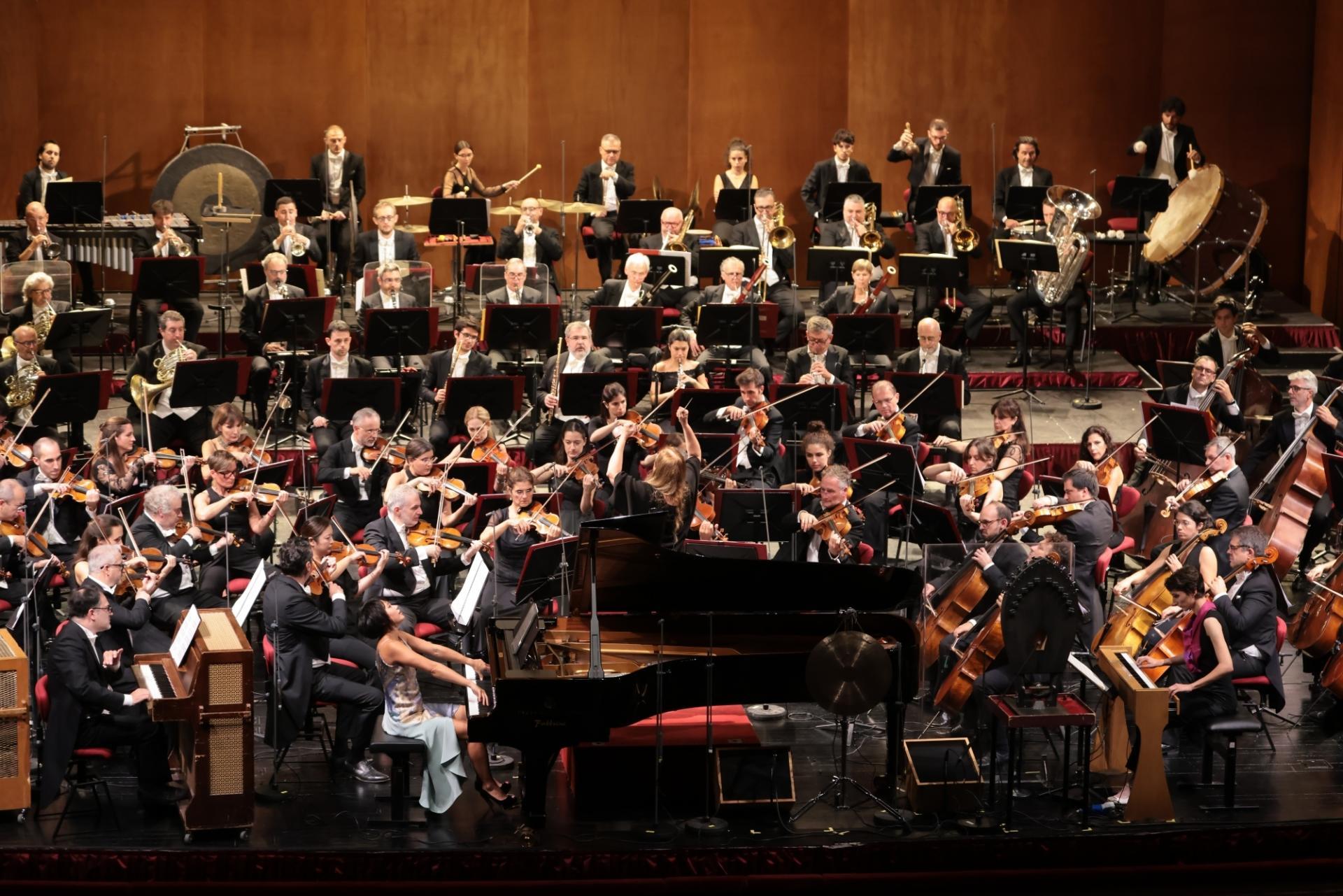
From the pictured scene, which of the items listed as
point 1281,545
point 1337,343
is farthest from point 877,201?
point 1281,545

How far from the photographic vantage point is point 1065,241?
43.3ft

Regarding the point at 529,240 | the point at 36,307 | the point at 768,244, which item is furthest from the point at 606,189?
the point at 36,307

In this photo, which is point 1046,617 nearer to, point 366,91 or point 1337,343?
point 1337,343

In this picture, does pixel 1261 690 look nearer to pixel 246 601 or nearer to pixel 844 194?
pixel 246 601

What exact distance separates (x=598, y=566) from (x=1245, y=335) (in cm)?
610

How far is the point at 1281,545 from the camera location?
10000mm

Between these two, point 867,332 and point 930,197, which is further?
point 930,197

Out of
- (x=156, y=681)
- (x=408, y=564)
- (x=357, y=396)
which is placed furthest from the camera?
(x=357, y=396)

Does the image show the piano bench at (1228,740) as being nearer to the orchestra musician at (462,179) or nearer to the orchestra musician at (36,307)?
the orchestra musician at (36,307)

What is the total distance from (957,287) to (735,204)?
1.90 metres

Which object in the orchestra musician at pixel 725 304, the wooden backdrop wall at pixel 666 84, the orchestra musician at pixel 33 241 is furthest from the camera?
the wooden backdrop wall at pixel 666 84

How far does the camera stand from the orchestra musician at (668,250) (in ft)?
41.6

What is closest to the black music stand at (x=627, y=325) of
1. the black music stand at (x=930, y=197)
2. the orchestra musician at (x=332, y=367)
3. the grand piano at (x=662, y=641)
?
the orchestra musician at (x=332, y=367)

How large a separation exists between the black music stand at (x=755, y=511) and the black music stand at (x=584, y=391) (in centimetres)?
131
